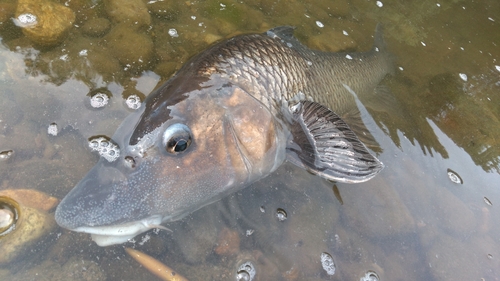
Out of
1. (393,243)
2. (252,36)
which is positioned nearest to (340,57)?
(252,36)

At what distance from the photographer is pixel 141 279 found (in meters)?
2.12

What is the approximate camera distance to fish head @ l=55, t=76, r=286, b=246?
1.87 meters

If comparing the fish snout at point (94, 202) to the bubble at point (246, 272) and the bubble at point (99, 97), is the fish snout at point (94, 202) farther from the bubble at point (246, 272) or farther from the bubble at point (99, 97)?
the bubble at point (99, 97)

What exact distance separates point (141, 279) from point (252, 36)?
2100mm

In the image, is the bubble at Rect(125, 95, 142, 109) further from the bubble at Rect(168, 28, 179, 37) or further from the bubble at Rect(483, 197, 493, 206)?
the bubble at Rect(483, 197, 493, 206)

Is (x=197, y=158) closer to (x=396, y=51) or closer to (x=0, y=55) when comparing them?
(x=0, y=55)

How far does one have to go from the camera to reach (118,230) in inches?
75.5

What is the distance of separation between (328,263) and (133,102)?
2.06m

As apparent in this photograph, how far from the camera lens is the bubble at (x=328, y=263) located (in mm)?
2439

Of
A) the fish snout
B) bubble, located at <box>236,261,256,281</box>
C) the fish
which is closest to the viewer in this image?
the fish snout

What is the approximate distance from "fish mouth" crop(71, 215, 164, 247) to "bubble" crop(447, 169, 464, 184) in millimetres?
2815

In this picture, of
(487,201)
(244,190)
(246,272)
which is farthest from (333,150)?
(487,201)

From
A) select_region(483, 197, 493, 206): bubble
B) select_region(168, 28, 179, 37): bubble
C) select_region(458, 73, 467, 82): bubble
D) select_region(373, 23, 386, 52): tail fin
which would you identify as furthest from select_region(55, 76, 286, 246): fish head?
select_region(458, 73, 467, 82): bubble

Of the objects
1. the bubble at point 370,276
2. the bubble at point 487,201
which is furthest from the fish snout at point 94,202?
the bubble at point 487,201
